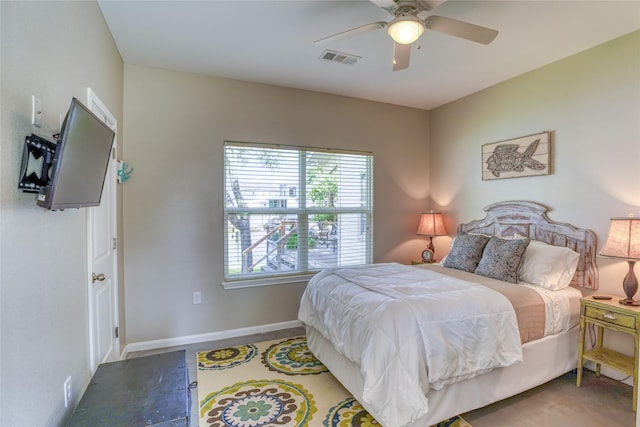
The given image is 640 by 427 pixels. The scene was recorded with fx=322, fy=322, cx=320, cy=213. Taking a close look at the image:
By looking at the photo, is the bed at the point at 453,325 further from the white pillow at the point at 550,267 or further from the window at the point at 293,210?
the window at the point at 293,210

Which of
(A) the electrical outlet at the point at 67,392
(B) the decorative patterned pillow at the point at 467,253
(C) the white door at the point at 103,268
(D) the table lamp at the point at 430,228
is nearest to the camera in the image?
(A) the electrical outlet at the point at 67,392

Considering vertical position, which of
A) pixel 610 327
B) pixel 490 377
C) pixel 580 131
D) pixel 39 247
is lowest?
pixel 490 377

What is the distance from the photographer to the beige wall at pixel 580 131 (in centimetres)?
262

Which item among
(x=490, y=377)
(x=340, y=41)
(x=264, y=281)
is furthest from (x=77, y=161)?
(x=490, y=377)

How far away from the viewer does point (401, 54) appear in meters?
2.21

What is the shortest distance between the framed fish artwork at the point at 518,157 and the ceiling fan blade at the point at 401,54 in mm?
1853

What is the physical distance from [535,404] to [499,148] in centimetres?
253

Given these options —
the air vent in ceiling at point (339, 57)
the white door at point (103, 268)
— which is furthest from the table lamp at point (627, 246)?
the white door at point (103, 268)

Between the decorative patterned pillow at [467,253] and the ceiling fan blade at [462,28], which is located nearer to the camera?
the ceiling fan blade at [462,28]

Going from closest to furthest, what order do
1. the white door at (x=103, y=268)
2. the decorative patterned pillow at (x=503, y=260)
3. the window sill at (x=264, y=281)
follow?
the white door at (x=103, y=268), the decorative patterned pillow at (x=503, y=260), the window sill at (x=264, y=281)

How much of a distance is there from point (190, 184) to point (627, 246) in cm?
379

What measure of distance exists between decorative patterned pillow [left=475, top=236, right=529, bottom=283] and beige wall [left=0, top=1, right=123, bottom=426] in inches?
121

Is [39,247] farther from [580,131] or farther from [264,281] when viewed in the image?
[580,131]

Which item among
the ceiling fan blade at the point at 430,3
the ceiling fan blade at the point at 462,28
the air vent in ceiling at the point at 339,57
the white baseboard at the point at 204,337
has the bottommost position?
the white baseboard at the point at 204,337
